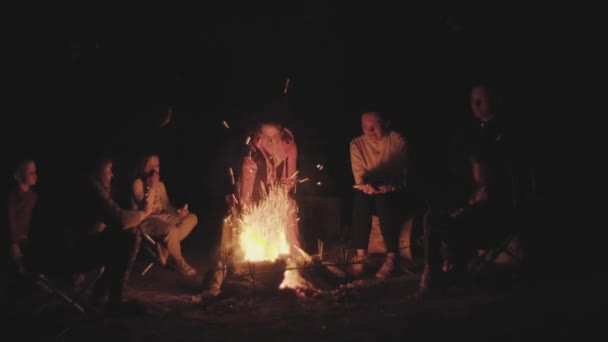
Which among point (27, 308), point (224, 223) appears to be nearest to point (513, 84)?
point (224, 223)

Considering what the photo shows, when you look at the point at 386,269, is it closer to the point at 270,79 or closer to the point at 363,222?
the point at 363,222

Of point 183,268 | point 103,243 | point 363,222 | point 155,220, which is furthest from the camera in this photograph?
point 363,222

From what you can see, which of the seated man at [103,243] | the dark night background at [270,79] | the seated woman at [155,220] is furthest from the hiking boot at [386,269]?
the seated man at [103,243]

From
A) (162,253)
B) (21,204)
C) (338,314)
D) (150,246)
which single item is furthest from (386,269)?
(21,204)

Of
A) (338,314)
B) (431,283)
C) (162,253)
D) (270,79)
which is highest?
(270,79)

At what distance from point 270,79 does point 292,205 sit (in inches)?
154

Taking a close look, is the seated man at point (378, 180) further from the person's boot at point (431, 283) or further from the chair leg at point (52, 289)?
the chair leg at point (52, 289)

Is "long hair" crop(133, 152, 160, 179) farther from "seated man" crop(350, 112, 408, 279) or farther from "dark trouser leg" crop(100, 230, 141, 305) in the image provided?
"seated man" crop(350, 112, 408, 279)

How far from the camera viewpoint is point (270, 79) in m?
9.70

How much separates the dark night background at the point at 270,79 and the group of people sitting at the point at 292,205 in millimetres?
447

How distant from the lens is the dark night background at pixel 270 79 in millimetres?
6961

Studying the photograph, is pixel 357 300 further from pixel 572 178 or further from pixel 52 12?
pixel 52 12

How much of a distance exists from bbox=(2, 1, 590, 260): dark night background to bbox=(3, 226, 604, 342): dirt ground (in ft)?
4.23

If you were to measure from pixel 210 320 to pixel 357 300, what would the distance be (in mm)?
1485
